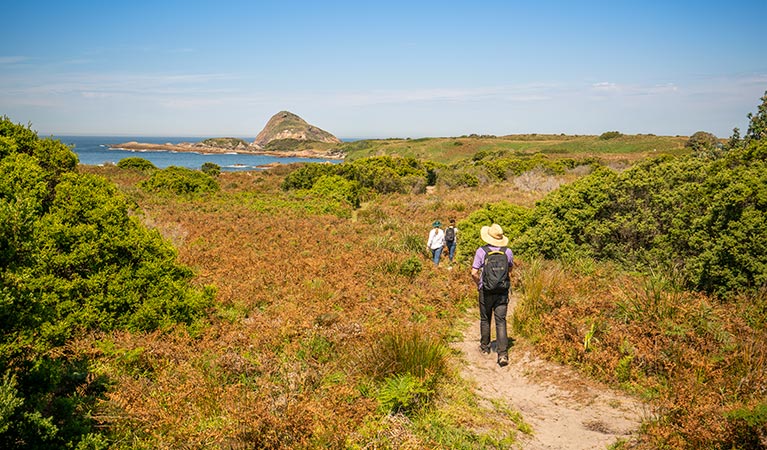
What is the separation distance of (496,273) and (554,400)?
1764mm

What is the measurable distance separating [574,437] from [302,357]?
347 centimetres

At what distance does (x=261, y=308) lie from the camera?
8.32 metres

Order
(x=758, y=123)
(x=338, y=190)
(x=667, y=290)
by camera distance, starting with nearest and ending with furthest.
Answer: (x=667, y=290) < (x=758, y=123) < (x=338, y=190)

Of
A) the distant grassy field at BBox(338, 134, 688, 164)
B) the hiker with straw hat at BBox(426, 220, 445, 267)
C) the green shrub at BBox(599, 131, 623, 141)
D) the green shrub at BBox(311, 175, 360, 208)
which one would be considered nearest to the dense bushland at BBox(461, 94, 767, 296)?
the hiker with straw hat at BBox(426, 220, 445, 267)

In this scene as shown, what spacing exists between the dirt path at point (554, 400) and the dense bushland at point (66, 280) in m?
4.36

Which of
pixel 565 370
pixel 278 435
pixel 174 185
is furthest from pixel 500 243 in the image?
pixel 174 185

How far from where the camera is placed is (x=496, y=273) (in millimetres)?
6180

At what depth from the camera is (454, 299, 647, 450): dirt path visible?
4559mm

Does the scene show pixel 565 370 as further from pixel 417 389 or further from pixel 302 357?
pixel 302 357

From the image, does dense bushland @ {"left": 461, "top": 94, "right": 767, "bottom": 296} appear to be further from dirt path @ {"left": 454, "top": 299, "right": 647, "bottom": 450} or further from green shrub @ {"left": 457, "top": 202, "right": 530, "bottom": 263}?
dirt path @ {"left": 454, "top": 299, "right": 647, "bottom": 450}

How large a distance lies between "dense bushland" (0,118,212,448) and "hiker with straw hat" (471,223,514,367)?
4405mm

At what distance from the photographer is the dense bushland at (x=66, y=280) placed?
333cm

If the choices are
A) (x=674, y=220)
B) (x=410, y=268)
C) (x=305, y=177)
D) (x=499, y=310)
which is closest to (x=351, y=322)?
(x=499, y=310)

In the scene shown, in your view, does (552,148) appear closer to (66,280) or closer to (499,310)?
(499,310)
